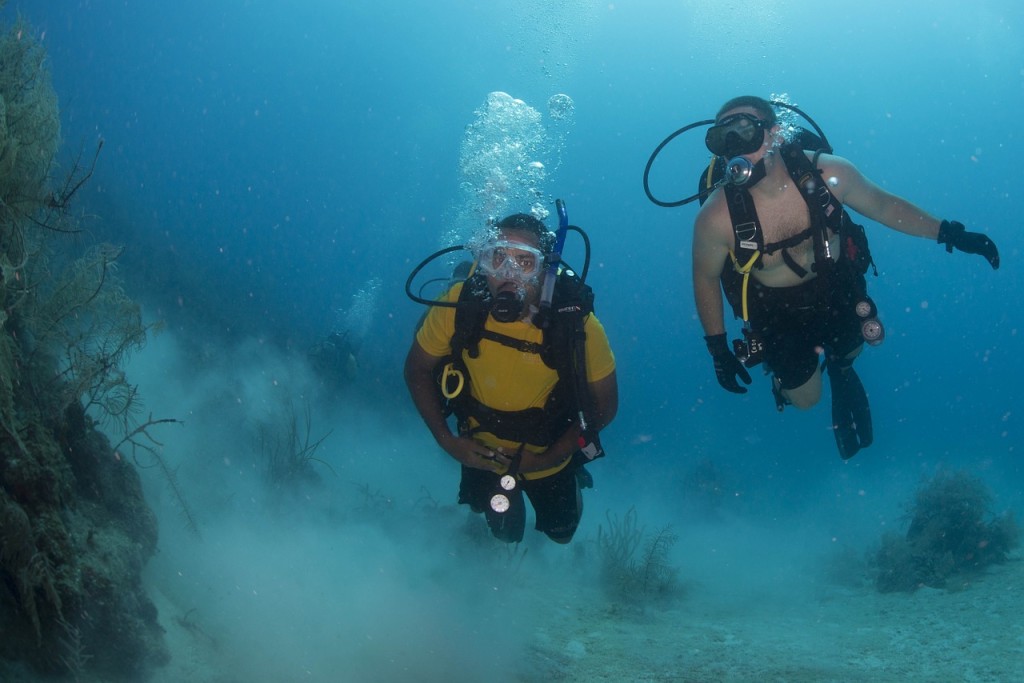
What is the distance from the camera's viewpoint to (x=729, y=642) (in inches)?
258

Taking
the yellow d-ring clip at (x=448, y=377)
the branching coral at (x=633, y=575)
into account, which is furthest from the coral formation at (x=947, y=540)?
the yellow d-ring clip at (x=448, y=377)

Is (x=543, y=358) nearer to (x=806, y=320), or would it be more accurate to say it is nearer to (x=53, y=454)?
(x=806, y=320)

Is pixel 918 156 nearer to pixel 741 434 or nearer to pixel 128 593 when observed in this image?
pixel 741 434

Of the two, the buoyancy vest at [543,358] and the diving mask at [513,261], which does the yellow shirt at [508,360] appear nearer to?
the buoyancy vest at [543,358]

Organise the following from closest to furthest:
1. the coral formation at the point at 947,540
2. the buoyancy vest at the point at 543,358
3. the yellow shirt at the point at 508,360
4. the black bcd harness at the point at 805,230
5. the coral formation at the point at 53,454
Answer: the coral formation at the point at 53,454
the buoyancy vest at the point at 543,358
the yellow shirt at the point at 508,360
the black bcd harness at the point at 805,230
the coral formation at the point at 947,540

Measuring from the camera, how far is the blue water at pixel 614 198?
20.2 m

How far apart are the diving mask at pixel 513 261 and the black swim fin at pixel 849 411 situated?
3.42 meters

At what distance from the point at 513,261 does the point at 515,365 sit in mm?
753

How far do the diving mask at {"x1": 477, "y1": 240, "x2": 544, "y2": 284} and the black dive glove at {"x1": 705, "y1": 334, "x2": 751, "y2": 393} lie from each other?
165 centimetres

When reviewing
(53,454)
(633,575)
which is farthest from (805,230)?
(633,575)

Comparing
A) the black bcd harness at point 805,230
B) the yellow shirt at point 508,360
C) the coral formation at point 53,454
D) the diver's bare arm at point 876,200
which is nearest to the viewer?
the coral formation at point 53,454

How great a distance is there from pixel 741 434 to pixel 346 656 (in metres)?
48.7

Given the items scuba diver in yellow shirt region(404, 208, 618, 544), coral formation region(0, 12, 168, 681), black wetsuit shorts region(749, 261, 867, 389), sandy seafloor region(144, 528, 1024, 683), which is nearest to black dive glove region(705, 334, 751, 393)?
black wetsuit shorts region(749, 261, 867, 389)

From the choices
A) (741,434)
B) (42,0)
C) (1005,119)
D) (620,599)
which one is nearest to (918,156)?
(1005,119)
